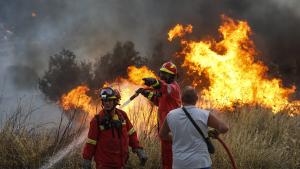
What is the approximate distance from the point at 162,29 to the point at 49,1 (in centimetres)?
1136

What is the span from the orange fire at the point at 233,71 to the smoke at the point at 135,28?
1.42 metres

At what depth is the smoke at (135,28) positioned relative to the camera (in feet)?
56.1

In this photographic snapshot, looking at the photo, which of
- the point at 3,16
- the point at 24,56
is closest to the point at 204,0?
the point at 24,56

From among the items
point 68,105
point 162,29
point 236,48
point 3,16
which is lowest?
point 68,105

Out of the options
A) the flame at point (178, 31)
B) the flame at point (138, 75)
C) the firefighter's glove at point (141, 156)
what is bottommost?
the firefighter's glove at point (141, 156)

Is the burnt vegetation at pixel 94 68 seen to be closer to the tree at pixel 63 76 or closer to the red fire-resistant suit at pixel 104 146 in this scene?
the tree at pixel 63 76

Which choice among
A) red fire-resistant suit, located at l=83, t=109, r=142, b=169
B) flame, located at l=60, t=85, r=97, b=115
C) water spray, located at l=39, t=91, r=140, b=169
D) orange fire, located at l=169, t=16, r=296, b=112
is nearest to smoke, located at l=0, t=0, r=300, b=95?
orange fire, located at l=169, t=16, r=296, b=112

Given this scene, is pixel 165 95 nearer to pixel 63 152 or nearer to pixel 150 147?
pixel 150 147

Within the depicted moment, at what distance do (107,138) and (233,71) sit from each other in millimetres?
8629

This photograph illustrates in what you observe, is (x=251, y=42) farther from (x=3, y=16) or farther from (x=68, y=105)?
(x=3, y=16)

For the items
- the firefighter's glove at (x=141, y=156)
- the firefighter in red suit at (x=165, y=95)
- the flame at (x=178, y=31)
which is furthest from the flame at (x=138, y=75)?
the firefighter's glove at (x=141, y=156)

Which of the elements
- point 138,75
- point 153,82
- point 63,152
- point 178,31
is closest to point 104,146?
point 153,82

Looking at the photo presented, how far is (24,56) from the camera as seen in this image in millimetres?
23328

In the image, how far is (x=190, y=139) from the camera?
197 inches
